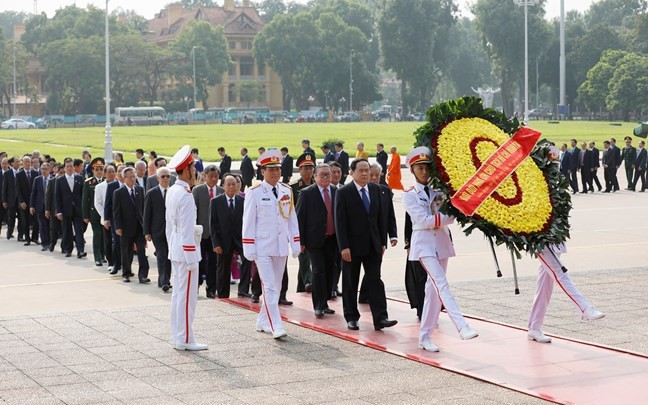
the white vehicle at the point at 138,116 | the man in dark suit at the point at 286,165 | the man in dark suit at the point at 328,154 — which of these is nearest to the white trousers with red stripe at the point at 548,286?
the man in dark suit at the point at 328,154

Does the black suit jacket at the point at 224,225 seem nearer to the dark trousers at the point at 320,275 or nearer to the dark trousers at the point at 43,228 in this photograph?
the dark trousers at the point at 320,275

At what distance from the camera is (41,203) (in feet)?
67.6

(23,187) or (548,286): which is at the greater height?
(23,187)

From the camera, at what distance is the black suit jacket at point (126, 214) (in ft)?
52.0

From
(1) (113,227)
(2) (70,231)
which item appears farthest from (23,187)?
(1) (113,227)

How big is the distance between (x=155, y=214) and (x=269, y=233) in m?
4.13

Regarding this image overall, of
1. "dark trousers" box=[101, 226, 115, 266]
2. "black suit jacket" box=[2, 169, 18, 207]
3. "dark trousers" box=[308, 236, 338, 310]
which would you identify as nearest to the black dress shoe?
"dark trousers" box=[308, 236, 338, 310]

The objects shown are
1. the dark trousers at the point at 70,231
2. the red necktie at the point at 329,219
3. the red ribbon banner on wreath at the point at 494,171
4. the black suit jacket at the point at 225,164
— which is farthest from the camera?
the black suit jacket at the point at 225,164

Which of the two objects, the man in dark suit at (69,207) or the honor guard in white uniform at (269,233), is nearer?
the honor guard in white uniform at (269,233)

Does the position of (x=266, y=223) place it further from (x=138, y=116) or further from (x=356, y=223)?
(x=138, y=116)

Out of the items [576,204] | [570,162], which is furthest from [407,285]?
[570,162]

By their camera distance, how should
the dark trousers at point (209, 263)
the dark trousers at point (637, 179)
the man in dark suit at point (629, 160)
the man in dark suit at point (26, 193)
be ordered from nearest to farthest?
the dark trousers at point (209, 263)
the man in dark suit at point (26, 193)
the dark trousers at point (637, 179)
the man in dark suit at point (629, 160)

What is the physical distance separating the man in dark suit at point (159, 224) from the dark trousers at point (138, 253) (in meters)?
0.77

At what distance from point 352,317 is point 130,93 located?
114106 mm
